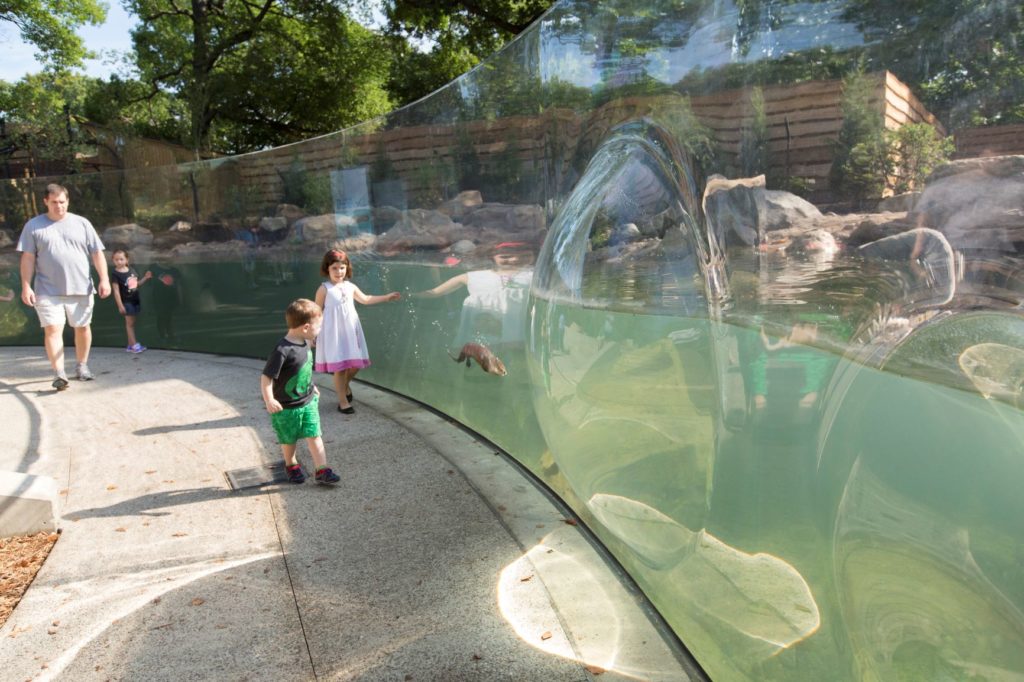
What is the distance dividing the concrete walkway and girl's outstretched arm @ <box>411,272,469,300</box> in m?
1.02

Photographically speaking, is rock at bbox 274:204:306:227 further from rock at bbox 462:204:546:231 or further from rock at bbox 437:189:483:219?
rock at bbox 462:204:546:231

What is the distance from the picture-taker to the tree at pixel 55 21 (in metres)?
25.2

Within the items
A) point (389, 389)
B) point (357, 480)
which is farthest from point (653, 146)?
point (389, 389)

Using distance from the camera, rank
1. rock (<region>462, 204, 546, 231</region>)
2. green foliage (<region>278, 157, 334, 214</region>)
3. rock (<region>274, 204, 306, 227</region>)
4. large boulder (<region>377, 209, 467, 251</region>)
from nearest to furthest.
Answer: rock (<region>462, 204, 546, 231</region>), large boulder (<region>377, 209, 467, 251</region>), green foliage (<region>278, 157, 334, 214</region>), rock (<region>274, 204, 306, 227</region>)

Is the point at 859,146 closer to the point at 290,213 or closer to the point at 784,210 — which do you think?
the point at 784,210

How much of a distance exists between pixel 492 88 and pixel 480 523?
2862mm

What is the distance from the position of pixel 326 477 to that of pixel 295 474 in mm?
254

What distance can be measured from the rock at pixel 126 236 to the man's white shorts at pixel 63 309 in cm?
284

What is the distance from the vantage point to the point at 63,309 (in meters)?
8.18

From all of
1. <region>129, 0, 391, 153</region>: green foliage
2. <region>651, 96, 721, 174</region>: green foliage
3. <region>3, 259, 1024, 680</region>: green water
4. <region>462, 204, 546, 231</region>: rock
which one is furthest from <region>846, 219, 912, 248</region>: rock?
<region>129, 0, 391, 153</region>: green foliage

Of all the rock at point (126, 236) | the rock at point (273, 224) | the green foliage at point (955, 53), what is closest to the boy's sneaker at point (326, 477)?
the green foliage at point (955, 53)

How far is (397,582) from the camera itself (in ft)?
12.4

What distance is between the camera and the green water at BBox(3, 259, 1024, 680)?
5.63ft

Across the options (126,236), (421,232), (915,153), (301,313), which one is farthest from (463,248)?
(126,236)
